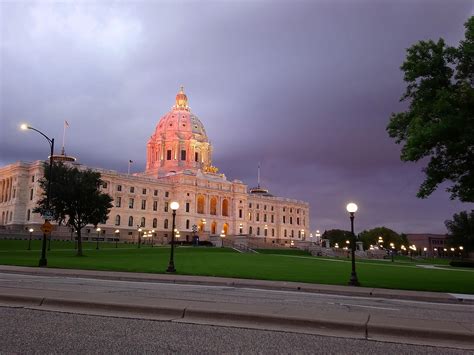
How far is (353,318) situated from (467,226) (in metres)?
126

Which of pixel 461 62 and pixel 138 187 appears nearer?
pixel 461 62

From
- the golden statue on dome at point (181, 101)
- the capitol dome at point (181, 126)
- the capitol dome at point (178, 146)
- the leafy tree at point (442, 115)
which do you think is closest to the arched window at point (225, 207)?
the capitol dome at point (178, 146)

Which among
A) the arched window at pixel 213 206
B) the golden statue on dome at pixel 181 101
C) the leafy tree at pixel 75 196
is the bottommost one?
the leafy tree at pixel 75 196

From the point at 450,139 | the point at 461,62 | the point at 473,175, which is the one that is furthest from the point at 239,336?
the point at 461,62

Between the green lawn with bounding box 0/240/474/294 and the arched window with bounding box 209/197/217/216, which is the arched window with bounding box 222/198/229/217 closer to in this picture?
the arched window with bounding box 209/197/217/216

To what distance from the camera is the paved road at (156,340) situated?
6.74 metres

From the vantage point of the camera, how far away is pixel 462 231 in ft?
395

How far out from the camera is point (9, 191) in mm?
114000

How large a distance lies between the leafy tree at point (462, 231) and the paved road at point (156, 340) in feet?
396

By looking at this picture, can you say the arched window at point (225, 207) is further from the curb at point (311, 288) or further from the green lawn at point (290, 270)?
the curb at point (311, 288)

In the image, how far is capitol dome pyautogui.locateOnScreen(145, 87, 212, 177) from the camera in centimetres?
14686

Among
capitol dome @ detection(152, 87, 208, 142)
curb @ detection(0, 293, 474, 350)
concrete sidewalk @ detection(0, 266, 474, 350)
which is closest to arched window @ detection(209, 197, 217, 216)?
capitol dome @ detection(152, 87, 208, 142)

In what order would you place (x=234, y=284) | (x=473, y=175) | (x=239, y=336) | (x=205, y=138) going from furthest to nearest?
1. (x=205, y=138)
2. (x=473, y=175)
3. (x=234, y=284)
4. (x=239, y=336)

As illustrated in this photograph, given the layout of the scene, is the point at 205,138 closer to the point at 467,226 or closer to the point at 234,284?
the point at 467,226
